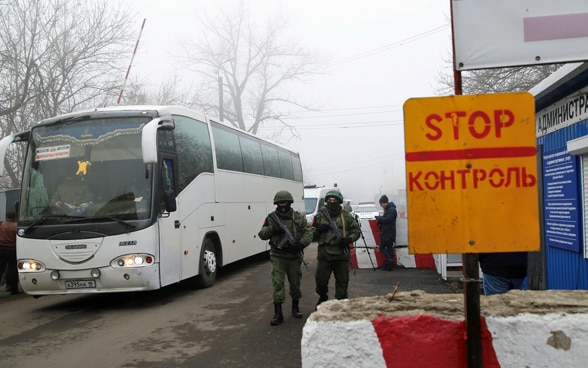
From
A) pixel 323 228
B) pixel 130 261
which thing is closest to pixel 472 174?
pixel 323 228

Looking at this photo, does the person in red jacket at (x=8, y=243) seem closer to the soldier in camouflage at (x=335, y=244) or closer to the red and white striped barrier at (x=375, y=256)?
the soldier in camouflage at (x=335, y=244)

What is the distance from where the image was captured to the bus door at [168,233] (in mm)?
7695

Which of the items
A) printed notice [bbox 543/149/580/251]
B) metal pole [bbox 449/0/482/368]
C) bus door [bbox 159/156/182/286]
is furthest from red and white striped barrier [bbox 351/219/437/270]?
metal pole [bbox 449/0/482/368]

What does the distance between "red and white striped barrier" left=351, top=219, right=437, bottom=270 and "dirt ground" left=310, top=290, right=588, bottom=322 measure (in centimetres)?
808

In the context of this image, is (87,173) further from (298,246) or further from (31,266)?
(298,246)

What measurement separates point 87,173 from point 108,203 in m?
0.65

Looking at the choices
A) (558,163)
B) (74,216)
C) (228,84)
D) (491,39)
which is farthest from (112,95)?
(228,84)

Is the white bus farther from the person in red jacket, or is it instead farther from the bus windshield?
the person in red jacket

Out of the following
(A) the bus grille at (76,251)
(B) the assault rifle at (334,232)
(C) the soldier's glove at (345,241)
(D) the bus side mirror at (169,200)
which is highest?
(D) the bus side mirror at (169,200)

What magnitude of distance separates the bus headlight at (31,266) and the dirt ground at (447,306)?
19.5 ft

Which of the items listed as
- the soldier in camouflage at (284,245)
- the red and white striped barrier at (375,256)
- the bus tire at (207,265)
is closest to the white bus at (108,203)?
the bus tire at (207,265)

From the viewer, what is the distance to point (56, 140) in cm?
795

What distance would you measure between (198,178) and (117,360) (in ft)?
14.9

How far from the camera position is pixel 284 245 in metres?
6.43
